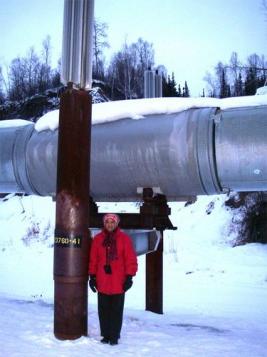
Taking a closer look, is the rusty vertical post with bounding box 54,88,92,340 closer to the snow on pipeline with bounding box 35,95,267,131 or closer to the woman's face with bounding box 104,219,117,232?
the woman's face with bounding box 104,219,117,232

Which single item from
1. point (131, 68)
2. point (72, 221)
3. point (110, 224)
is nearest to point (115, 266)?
point (110, 224)

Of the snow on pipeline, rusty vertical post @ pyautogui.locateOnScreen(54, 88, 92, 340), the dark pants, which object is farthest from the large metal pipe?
the dark pants

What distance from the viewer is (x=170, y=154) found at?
475cm

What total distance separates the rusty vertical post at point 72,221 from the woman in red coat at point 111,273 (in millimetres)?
103

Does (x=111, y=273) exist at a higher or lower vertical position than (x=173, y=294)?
higher

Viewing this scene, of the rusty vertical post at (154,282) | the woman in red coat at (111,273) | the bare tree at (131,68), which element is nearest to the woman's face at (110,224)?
the woman in red coat at (111,273)

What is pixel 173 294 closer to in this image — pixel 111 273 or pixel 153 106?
pixel 153 106

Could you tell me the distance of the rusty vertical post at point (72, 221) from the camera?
4008 millimetres

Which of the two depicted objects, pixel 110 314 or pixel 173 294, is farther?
pixel 173 294

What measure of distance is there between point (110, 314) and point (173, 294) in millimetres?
4956

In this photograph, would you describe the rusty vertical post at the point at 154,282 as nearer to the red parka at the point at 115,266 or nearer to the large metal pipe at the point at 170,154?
the large metal pipe at the point at 170,154

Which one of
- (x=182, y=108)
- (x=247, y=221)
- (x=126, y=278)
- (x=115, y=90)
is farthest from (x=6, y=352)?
(x=115, y=90)

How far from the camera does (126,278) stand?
4047 mm

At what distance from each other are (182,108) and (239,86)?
35.4 m
